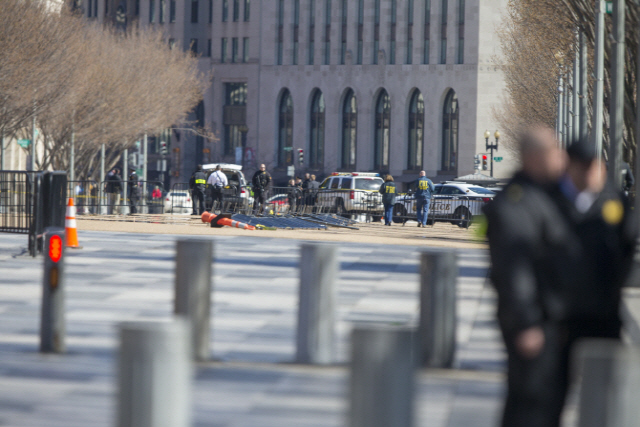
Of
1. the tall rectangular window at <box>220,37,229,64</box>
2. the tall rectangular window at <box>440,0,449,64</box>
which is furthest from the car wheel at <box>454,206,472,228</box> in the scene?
the tall rectangular window at <box>220,37,229,64</box>

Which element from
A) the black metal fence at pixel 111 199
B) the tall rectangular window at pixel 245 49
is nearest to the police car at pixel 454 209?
the black metal fence at pixel 111 199

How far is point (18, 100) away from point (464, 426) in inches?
1289

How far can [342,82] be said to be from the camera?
285 feet

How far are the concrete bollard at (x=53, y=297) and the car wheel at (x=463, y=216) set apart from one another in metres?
29.0

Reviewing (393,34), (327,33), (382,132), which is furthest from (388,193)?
(327,33)

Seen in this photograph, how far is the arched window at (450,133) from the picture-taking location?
272 feet

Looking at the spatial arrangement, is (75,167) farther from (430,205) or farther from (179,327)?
(179,327)

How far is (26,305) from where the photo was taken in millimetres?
10867

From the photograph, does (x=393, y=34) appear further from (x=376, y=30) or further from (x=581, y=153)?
(x=581, y=153)

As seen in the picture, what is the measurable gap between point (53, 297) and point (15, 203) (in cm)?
1121

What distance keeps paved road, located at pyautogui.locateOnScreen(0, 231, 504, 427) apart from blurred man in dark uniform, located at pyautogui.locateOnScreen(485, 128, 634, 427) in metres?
0.59

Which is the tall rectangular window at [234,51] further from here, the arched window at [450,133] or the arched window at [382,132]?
the arched window at [450,133]

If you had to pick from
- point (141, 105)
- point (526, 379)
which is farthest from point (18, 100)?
point (526, 379)

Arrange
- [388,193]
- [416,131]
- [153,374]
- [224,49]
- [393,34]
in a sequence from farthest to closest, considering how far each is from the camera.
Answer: [224,49] → [393,34] → [416,131] → [388,193] → [153,374]
